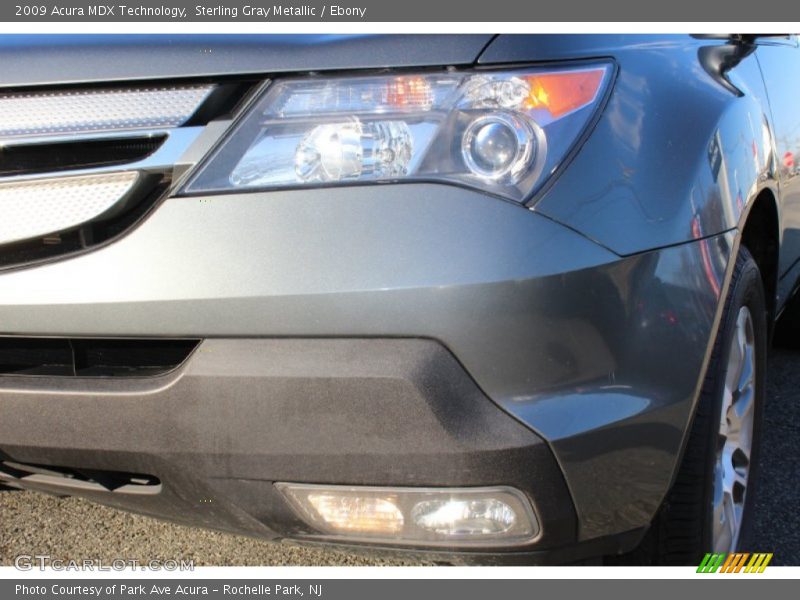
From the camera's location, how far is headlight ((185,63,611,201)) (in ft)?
4.86

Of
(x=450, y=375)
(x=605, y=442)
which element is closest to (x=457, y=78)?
(x=450, y=375)

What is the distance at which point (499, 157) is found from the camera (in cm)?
148

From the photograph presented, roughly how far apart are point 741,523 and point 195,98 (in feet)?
5.46

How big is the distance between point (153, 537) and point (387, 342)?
1349 millimetres

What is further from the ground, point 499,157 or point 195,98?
point 195,98

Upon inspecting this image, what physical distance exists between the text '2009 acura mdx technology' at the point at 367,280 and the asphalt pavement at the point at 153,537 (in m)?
0.72

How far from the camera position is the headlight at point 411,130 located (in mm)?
1481

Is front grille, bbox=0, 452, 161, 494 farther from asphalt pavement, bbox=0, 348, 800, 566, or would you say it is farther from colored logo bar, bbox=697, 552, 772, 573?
colored logo bar, bbox=697, 552, 772, 573

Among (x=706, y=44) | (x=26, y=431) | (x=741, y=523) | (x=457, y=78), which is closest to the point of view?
(x=457, y=78)

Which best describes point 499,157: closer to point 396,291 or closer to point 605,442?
point 396,291

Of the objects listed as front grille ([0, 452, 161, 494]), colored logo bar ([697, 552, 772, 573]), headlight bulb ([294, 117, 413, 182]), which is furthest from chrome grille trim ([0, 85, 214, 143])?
colored logo bar ([697, 552, 772, 573])

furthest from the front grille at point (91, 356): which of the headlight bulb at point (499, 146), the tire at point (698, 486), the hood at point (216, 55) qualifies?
the tire at point (698, 486)

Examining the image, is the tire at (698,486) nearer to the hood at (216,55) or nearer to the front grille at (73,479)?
the hood at (216,55)

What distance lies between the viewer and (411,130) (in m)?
1.52
